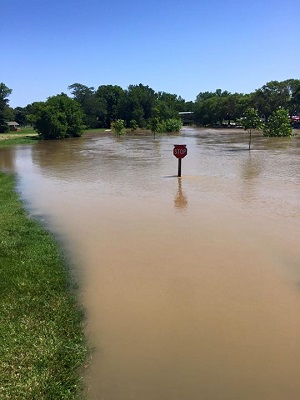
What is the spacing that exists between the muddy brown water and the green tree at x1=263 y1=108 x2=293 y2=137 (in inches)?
1334

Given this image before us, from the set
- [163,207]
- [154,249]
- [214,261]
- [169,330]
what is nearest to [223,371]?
[169,330]

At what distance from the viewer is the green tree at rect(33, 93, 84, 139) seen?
5675cm

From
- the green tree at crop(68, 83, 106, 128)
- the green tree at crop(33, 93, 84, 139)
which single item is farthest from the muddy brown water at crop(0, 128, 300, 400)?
the green tree at crop(68, 83, 106, 128)

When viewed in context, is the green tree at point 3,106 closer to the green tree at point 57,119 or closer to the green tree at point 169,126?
the green tree at point 57,119

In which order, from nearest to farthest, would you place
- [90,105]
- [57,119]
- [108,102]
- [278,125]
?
[278,125]
[57,119]
[90,105]
[108,102]

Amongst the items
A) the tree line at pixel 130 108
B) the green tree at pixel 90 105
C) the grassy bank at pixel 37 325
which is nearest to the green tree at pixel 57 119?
the tree line at pixel 130 108

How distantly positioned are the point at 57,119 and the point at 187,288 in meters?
54.5

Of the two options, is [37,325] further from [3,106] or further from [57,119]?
[3,106]

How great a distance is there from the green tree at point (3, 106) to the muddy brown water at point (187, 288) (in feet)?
205

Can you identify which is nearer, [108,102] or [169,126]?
[169,126]

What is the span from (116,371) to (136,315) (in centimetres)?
128

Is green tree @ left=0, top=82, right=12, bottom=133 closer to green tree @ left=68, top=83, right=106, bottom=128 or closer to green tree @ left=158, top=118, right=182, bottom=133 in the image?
green tree @ left=68, top=83, right=106, bottom=128

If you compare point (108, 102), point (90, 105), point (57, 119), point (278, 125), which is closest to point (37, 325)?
point (278, 125)

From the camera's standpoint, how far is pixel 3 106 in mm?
71062
